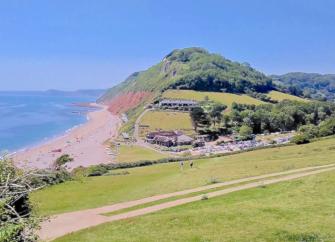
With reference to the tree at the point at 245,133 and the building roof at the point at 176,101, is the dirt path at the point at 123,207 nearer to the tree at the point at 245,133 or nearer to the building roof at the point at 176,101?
the tree at the point at 245,133

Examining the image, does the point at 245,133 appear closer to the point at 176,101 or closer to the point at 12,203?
the point at 176,101

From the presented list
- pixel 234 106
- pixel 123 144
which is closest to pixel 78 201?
pixel 123 144

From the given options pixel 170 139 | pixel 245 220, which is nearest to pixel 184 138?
pixel 170 139

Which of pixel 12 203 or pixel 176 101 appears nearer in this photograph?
pixel 12 203

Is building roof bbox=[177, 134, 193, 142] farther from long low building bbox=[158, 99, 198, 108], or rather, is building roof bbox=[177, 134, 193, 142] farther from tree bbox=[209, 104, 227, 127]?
long low building bbox=[158, 99, 198, 108]

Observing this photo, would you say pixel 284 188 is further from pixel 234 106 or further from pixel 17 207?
pixel 234 106

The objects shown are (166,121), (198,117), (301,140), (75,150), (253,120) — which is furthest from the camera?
(166,121)
